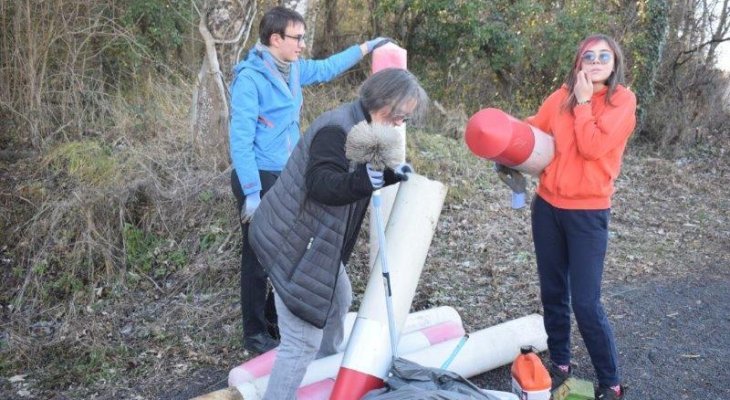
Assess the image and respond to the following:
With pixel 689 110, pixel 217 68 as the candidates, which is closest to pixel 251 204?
pixel 217 68

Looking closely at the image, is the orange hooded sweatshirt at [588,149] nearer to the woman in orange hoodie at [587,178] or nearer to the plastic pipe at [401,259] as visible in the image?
the woman in orange hoodie at [587,178]

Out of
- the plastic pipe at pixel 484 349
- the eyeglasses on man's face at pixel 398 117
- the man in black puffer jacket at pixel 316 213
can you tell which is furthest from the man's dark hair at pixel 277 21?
the plastic pipe at pixel 484 349

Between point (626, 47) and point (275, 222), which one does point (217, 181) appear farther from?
point (626, 47)

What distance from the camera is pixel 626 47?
10.9 meters

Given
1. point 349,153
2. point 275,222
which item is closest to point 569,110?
point 349,153

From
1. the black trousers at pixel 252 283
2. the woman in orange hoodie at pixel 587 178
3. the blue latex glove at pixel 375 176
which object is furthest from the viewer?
the black trousers at pixel 252 283

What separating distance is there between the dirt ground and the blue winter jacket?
130 centimetres

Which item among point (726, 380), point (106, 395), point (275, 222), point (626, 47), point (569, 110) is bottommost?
point (106, 395)

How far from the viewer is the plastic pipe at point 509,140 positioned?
334 centimetres

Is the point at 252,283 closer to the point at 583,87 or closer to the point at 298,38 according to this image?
the point at 298,38

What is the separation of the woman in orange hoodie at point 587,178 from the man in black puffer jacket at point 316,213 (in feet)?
3.09

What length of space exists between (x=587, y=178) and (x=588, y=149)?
168 mm

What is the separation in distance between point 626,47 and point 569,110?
8399mm

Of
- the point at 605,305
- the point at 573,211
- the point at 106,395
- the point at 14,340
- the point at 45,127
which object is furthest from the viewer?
the point at 45,127
